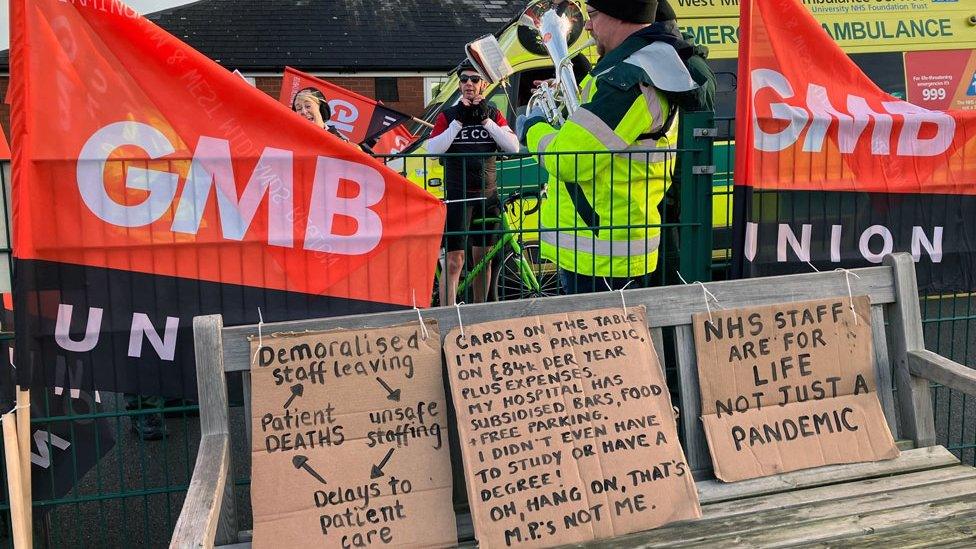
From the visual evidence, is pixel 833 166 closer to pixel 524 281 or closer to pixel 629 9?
pixel 629 9

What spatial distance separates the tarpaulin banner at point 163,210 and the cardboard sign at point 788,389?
3.16 feet

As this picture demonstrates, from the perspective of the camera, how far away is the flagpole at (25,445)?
2.40 meters

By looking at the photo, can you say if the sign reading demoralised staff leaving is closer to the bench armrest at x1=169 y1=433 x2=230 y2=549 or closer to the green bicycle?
the green bicycle

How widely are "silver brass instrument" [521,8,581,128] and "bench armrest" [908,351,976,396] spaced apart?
155cm

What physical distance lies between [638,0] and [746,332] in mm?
1310

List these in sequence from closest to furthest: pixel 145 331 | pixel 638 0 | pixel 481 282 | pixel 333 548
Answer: pixel 333 548
pixel 145 331
pixel 638 0
pixel 481 282

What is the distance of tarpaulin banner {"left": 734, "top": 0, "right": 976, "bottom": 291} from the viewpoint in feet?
9.73

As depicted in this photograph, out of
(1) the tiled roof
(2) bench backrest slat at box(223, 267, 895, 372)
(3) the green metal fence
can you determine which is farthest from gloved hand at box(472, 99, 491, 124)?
(1) the tiled roof

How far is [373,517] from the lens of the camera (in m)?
2.25

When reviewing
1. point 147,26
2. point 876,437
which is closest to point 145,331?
point 147,26

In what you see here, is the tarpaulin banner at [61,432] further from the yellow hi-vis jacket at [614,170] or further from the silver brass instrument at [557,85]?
the silver brass instrument at [557,85]

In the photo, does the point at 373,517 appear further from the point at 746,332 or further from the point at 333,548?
the point at 746,332

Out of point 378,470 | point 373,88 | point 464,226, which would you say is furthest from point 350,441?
point 373,88

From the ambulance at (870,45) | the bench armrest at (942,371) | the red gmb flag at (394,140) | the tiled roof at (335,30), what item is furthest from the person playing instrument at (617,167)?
the tiled roof at (335,30)
